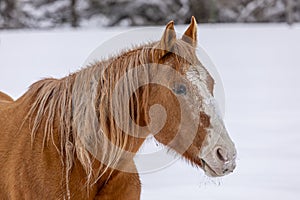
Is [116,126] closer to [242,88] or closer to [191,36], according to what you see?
[191,36]

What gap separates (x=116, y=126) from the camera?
2344mm

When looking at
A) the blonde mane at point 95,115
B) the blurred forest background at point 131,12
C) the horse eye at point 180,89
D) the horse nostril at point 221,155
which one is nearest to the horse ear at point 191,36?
the blonde mane at point 95,115

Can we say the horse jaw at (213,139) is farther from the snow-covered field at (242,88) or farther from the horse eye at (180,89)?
the snow-covered field at (242,88)

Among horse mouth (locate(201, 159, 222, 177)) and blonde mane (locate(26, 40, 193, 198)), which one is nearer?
horse mouth (locate(201, 159, 222, 177))

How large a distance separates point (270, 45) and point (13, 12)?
14.5 feet

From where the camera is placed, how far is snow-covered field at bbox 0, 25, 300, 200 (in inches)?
172

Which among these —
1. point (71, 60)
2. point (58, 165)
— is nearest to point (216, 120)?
point (58, 165)

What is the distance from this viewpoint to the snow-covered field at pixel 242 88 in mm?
4357

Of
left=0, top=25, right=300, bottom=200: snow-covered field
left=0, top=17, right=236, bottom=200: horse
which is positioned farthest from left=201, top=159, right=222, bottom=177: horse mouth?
left=0, top=25, right=300, bottom=200: snow-covered field

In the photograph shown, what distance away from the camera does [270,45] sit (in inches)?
354

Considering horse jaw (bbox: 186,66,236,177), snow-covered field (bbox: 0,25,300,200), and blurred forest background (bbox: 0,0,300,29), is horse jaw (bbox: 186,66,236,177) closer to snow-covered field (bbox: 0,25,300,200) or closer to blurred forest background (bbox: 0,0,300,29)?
snow-covered field (bbox: 0,25,300,200)

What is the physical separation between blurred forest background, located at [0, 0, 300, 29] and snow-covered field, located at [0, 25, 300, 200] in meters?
0.53

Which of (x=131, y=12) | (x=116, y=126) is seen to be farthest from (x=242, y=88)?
(x=116, y=126)

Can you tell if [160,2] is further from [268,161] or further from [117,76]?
[117,76]
